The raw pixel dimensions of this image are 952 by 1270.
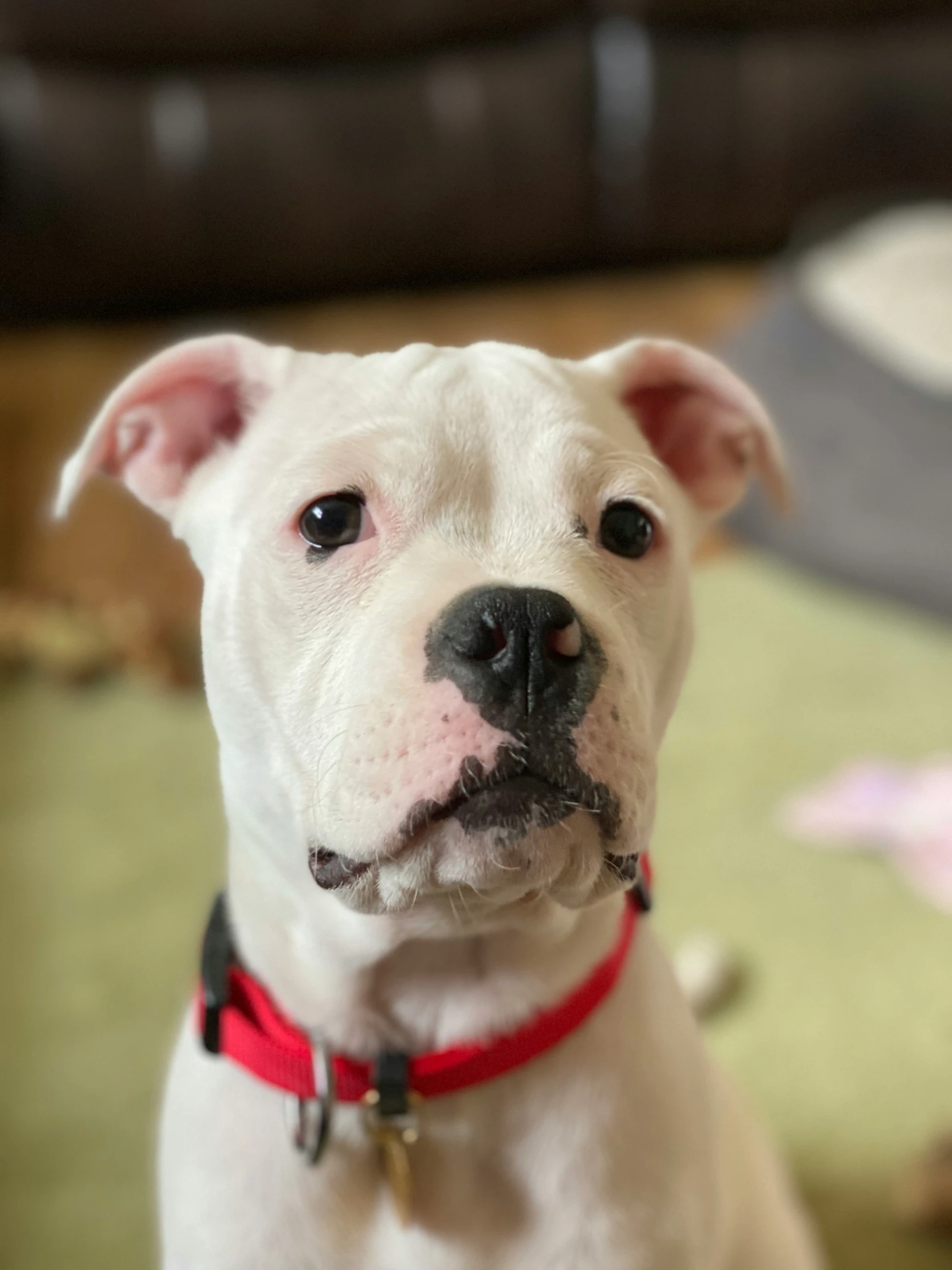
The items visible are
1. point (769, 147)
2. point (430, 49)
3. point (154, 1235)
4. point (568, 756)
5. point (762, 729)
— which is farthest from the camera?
point (769, 147)

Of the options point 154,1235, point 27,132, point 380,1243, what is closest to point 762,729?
point 154,1235

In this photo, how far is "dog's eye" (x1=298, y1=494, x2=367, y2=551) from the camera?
78 centimetres

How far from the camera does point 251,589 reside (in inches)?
31.3

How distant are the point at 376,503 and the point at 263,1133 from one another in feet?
1.48

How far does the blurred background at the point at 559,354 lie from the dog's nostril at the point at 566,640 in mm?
326

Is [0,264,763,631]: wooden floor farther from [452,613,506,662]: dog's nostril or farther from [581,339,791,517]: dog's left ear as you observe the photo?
[452,613,506,662]: dog's nostril

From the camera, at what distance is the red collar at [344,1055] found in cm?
86

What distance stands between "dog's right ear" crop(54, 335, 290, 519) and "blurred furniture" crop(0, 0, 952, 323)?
7.01 ft

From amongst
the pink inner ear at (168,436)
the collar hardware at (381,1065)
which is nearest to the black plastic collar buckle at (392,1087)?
the collar hardware at (381,1065)

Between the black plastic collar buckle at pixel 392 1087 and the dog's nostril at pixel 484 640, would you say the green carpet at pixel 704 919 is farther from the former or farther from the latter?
the dog's nostril at pixel 484 640

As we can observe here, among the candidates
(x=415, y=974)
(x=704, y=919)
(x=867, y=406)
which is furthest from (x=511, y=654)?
(x=867, y=406)

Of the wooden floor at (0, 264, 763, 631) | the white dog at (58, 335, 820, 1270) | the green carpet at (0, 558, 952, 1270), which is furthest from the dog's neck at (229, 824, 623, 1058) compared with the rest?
the wooden floor at (0, 264, 763, 631)

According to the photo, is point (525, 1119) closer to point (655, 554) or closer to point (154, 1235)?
point (655, 554)

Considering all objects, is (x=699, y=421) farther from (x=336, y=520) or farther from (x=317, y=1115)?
(x=317, y=1115)
